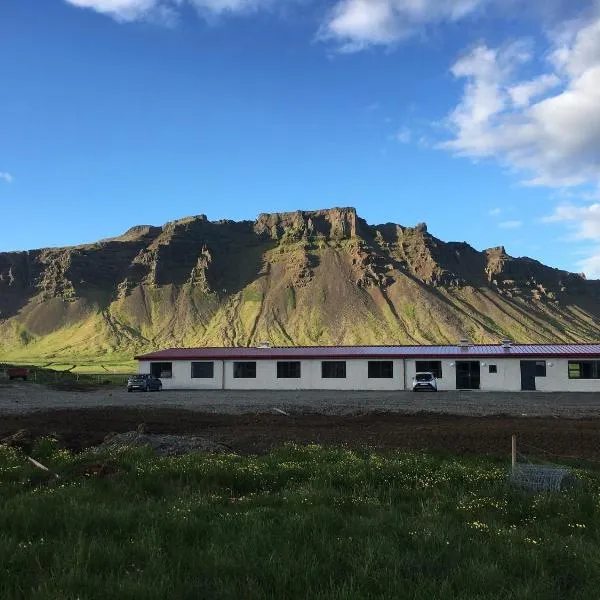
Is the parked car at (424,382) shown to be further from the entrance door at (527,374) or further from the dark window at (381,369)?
the entrance door at (527,374)

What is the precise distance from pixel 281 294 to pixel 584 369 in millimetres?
123172

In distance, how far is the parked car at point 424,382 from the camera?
45.4 m

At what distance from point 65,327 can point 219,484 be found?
6351 inches

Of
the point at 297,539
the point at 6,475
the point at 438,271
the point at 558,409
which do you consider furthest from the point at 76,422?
the point at 438,271

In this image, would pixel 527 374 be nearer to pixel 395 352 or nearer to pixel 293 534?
pixel 395 352

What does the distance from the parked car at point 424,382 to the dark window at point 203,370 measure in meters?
16.8

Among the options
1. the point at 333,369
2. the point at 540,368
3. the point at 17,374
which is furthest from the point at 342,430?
Result: the point at 17,374

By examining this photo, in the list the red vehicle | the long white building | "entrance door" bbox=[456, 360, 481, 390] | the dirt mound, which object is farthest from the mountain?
the dirt mound

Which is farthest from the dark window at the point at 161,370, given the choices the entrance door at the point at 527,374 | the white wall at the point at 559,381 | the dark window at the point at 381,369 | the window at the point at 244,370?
the white wall at the point at 559,381

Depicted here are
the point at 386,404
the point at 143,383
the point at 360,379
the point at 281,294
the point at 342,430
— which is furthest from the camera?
the point at 281,294

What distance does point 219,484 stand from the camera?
10.7 meters

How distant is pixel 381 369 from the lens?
47.8m

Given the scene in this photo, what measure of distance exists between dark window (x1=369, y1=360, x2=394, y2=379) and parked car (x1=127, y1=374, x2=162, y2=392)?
58.4 feet

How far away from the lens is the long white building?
148ft
